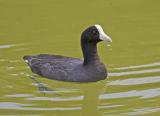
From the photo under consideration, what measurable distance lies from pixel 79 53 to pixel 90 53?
111 centimetres

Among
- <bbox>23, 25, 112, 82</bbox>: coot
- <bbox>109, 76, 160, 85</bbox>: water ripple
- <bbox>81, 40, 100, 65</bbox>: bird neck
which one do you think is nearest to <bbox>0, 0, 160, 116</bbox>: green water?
<bbox>109, 76, 160, 85</bbox>: water ripple

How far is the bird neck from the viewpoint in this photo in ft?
29.8

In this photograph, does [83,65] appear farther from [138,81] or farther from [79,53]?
[79,53]

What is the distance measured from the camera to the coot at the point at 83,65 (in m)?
8.92

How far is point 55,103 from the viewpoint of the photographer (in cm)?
826

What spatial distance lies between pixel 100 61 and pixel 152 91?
1.02m

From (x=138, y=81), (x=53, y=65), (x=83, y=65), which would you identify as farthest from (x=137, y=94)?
(x=53, y=65)

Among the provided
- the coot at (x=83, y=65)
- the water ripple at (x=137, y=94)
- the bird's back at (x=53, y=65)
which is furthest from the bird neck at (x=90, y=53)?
the water ripple at (x=137, y=94)

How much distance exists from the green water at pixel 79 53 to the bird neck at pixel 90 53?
13.8 inches

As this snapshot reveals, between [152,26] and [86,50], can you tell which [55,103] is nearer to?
[86,50]

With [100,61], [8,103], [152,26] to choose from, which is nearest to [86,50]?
[100,61]

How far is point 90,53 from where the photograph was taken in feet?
29.8

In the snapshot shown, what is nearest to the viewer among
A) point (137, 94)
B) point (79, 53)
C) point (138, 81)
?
point (137, 94)

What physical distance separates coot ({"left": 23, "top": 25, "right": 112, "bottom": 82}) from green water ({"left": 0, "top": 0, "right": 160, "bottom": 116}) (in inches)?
4.5
